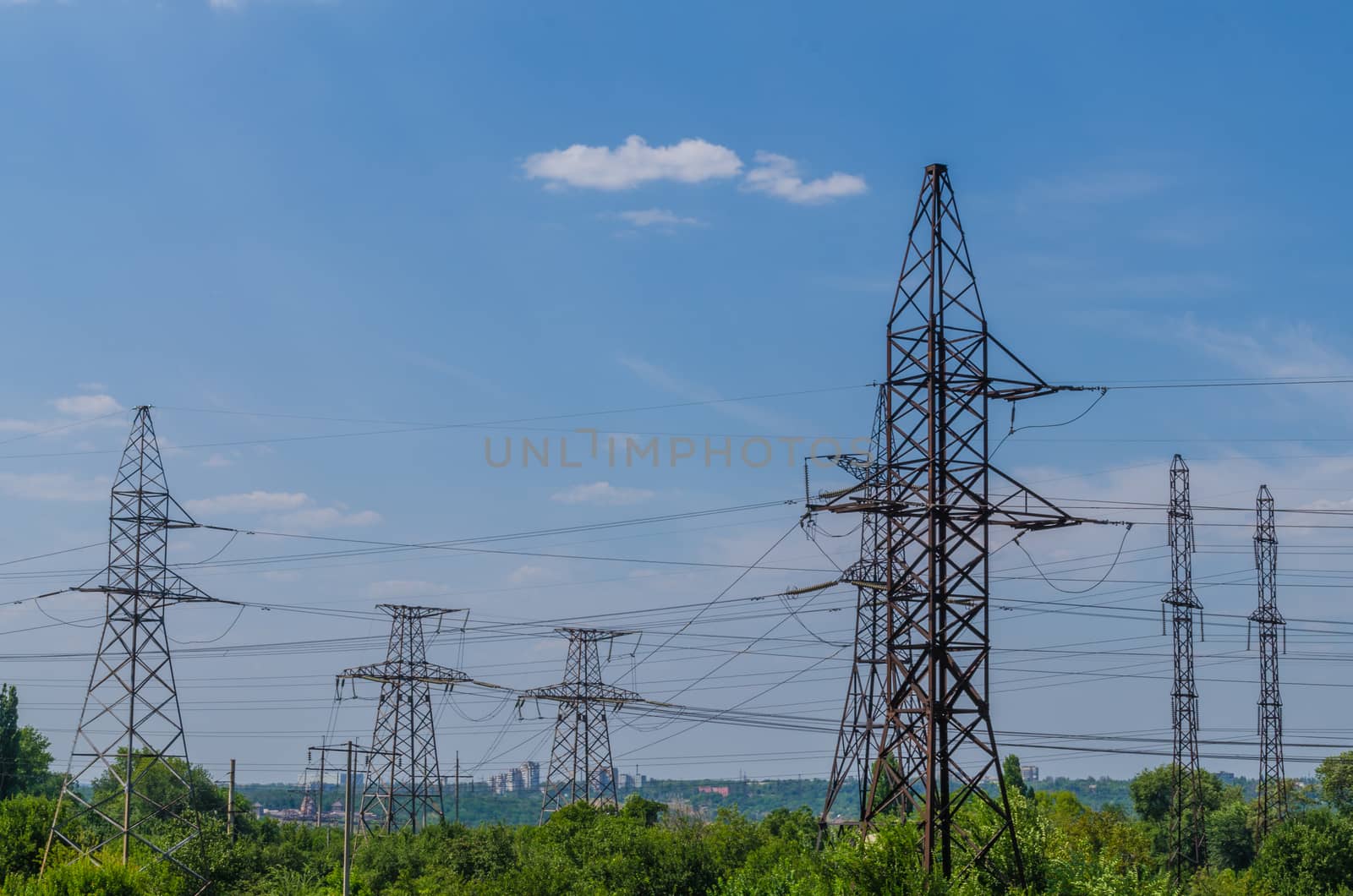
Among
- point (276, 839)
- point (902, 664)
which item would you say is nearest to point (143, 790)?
point (276, 839)

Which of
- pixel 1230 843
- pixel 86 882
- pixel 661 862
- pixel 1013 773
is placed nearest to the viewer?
pixel 86 882

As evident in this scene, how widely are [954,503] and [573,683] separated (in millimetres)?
59143

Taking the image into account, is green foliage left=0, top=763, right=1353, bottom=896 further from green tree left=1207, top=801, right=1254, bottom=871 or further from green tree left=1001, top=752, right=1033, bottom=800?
green tree left=1001, top=752, right=1033, bottom=800

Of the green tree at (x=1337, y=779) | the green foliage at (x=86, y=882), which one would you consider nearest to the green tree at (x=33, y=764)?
the green foliage at (x=86, y=882)

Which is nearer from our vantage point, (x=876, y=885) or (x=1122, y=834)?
(x=876, y=885)

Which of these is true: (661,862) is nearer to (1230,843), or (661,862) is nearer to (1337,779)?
(1230,843)

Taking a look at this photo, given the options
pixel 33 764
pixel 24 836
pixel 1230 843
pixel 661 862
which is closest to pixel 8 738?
pixel 33 764

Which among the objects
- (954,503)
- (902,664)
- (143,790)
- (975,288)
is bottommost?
(143,790)

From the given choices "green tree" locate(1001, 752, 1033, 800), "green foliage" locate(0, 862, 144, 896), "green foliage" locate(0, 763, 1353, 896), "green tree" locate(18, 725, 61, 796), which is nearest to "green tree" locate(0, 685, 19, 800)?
"green tree" locate(18, 725, 61, 796)

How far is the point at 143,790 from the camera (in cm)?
15512

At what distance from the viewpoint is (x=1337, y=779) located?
140 meters

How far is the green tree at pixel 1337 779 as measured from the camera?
138 metres

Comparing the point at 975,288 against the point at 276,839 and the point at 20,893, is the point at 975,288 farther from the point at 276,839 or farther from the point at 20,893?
the point at 276,839

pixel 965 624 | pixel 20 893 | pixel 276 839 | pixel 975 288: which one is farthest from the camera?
pixel 276 839
